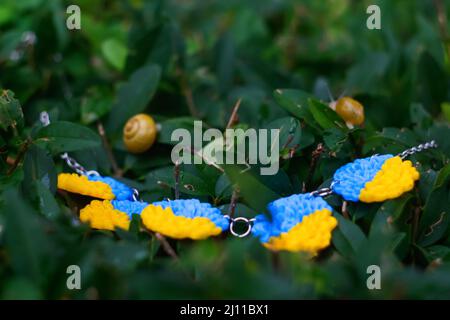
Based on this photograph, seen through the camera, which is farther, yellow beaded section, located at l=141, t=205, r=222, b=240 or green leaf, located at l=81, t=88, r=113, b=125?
green leaf, located at l=81, t=88, r=113, b=125

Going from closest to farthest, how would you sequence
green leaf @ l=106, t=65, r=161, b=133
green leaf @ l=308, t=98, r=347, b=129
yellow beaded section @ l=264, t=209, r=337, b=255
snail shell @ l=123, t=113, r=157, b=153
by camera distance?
1. yellow beaded section @ l=264, t=209, r=337, b=255
2. green leaf @ l=308, t=98, r=347, b=129
3. snail shell @ l=123, t=113, r=157, b=153
4. green leaf @ l=106, t=65, r=161, b=133

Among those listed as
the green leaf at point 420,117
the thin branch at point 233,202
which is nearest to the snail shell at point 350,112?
the green leaf at point 420,117

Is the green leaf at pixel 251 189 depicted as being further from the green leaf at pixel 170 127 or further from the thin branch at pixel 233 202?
the green leaf at pixel 170 127

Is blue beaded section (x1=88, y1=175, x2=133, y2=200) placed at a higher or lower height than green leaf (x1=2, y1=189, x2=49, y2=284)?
higher

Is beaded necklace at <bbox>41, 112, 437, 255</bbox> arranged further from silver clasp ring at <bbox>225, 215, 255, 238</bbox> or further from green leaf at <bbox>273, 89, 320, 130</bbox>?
green leaf at <bbox>273, 89, 320, 130</bbox>

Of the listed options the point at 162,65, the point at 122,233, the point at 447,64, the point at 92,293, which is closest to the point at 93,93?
the point at 162,65

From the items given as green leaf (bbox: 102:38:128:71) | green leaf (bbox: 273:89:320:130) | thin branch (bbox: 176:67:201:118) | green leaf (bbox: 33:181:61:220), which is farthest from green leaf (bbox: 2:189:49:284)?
green leaf (bbox: 102:38:128:71)

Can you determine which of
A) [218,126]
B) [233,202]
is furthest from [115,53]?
[233,202]
